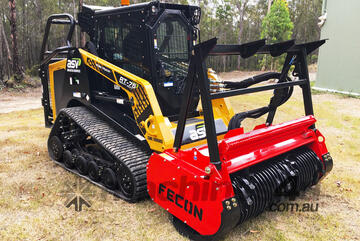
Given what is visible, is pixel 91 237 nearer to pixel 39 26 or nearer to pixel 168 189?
pixel 168 189

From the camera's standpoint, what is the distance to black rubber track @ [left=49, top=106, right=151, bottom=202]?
3672 millimetres

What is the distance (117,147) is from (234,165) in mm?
1629

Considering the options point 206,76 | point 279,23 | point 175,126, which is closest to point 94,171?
point 175,126

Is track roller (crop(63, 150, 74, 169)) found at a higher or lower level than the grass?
higher

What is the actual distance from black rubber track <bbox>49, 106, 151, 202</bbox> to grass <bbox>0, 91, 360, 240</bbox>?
0.72 ft

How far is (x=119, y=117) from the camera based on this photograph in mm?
4434

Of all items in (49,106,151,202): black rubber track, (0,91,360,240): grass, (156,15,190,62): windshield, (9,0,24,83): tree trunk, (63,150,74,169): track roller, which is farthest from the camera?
(9,0,24,83): tree trunk

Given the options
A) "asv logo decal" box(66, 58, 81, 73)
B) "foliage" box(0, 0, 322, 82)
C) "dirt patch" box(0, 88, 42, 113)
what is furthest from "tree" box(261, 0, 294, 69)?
"asv logo decal" box(66, 58, 81, 73)

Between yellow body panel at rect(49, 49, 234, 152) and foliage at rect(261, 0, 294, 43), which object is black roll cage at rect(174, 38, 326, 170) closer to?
yellow body panel at rect(49, 49, 234, 152)

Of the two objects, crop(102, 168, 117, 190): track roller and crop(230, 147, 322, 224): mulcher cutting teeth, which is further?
crop(102, 168, 117, 190): track roller

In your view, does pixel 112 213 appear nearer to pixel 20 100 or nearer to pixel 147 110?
pixel 147 110

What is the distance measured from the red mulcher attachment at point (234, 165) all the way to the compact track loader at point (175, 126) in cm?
1

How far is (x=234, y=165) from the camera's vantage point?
10.0 feet

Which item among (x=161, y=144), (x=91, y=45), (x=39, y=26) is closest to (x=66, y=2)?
(x=39, y=26)
